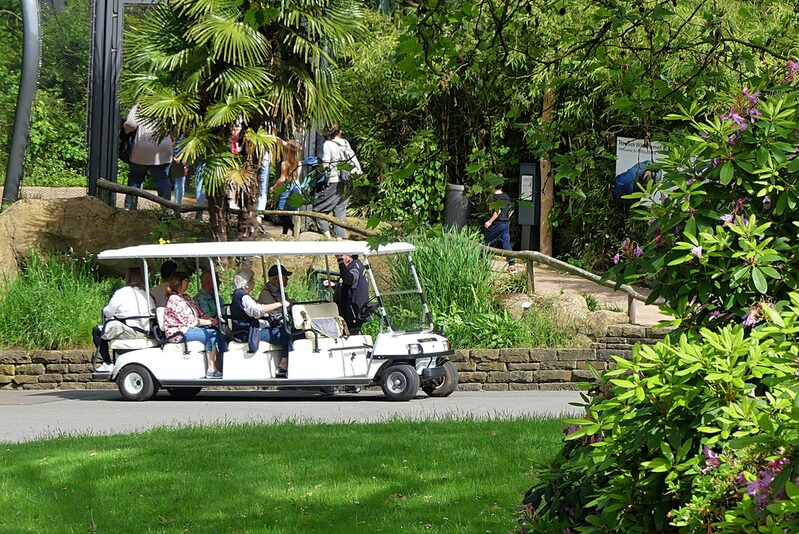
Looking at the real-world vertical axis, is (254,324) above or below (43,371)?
above

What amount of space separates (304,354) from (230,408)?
1024mm

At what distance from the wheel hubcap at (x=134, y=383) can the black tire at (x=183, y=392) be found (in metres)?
0.72

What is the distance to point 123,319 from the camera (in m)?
14.9

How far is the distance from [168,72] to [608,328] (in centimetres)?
694

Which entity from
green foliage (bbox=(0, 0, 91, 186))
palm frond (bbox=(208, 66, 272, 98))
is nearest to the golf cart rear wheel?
palm frond (bbox=(208, 66, 272, 98))

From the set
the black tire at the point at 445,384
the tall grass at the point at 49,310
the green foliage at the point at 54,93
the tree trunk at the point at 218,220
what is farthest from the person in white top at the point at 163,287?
the green foliage at the point at 54,93

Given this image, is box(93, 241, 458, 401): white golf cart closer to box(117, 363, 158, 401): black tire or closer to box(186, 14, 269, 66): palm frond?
box(117, 363, 158, 401): black tire

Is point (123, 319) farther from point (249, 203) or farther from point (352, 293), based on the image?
point (249, 203)

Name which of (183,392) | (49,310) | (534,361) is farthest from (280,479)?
(49,310)

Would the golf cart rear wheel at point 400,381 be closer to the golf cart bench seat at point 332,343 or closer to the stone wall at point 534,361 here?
the golf cart bench seat at point 332,343

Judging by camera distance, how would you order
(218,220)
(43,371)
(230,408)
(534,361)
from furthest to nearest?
(218,220) → (43,371) → (534,361) → (230,408)

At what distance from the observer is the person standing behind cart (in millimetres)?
14656

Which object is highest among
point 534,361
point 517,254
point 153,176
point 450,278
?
point 153,176

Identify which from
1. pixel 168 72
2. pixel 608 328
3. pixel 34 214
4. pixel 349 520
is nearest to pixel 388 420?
pixel 349 520
